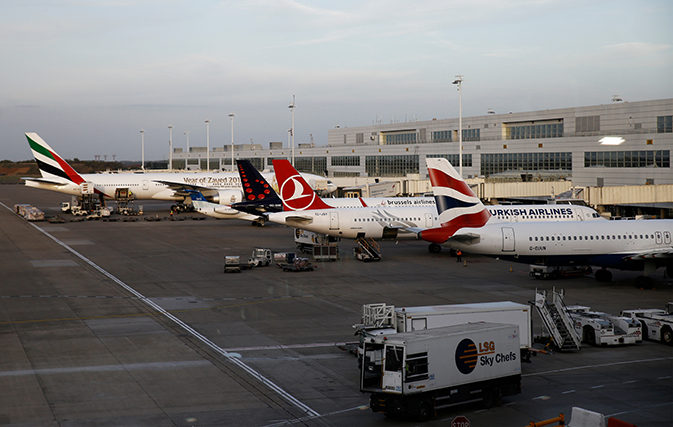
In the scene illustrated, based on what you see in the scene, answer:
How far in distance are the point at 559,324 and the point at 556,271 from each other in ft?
53.3

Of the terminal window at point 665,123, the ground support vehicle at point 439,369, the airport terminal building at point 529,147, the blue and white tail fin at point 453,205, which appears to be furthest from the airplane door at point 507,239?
the terminal window at point 665,123

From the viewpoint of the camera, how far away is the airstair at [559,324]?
2475 cm

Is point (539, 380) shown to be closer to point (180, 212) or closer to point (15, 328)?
point (15, 328)

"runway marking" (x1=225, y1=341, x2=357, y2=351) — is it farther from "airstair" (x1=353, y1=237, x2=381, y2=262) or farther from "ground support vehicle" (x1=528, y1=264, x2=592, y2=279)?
"airstair" (x1=353, y1=237, x2=381, y2=262)

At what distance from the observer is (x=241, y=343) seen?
25.7m

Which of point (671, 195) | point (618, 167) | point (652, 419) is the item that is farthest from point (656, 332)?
point (618, 167)

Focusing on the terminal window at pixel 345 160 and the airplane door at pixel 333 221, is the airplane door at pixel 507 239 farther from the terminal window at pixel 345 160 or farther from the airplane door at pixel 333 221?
the terminal window at pixel 345 160

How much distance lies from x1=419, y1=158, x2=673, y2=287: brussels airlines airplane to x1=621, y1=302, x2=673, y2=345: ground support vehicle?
36.9 ft

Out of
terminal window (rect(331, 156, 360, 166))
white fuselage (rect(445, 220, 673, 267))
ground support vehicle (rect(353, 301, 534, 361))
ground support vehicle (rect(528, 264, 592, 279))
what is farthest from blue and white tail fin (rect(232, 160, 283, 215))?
terminal window (rect(331, 156, 360, 166))

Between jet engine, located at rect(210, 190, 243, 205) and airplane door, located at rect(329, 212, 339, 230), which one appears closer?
airplane door, located at rect(329, 212, 339, 230)

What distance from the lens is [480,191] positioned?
262ft

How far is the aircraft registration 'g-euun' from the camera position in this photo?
87188 millimetres

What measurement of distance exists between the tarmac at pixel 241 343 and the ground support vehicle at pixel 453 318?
4.50 ft

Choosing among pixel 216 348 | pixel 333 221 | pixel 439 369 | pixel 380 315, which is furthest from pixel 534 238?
pixel 439 369
